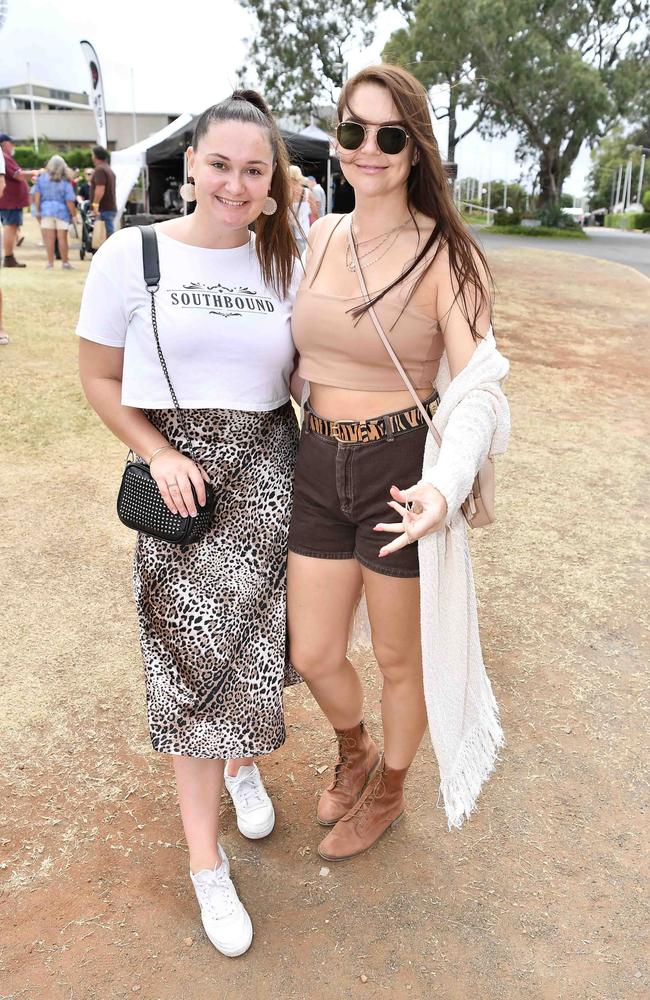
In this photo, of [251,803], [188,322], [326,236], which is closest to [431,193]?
[326,236]

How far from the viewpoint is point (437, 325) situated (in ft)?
6.64

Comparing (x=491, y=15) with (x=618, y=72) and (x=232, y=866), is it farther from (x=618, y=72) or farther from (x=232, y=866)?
(x=232, y=866)

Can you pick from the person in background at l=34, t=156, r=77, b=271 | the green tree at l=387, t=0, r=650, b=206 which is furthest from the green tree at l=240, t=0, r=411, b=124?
the person in background at l=34, t=156, r=77, b=271

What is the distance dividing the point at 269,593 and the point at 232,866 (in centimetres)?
81

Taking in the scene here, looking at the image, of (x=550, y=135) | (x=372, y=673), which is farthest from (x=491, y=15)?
(x=372, y=673)

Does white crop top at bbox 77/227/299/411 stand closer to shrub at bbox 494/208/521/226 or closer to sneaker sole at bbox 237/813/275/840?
sneaker sole at bbox 237/813/275/840

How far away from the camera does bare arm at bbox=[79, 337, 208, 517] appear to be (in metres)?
1.93

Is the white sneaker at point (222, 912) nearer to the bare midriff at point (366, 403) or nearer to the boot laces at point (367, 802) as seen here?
the boot laces at point (367, 802)

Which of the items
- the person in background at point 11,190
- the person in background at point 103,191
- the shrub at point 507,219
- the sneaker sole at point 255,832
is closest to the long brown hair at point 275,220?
the sneaker sole at point 255,832

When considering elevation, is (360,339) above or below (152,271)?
below

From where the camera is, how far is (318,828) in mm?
2496

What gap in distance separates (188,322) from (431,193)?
70 centimetres

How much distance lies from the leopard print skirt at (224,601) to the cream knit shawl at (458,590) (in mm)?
403

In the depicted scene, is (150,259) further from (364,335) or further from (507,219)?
(507,219)
